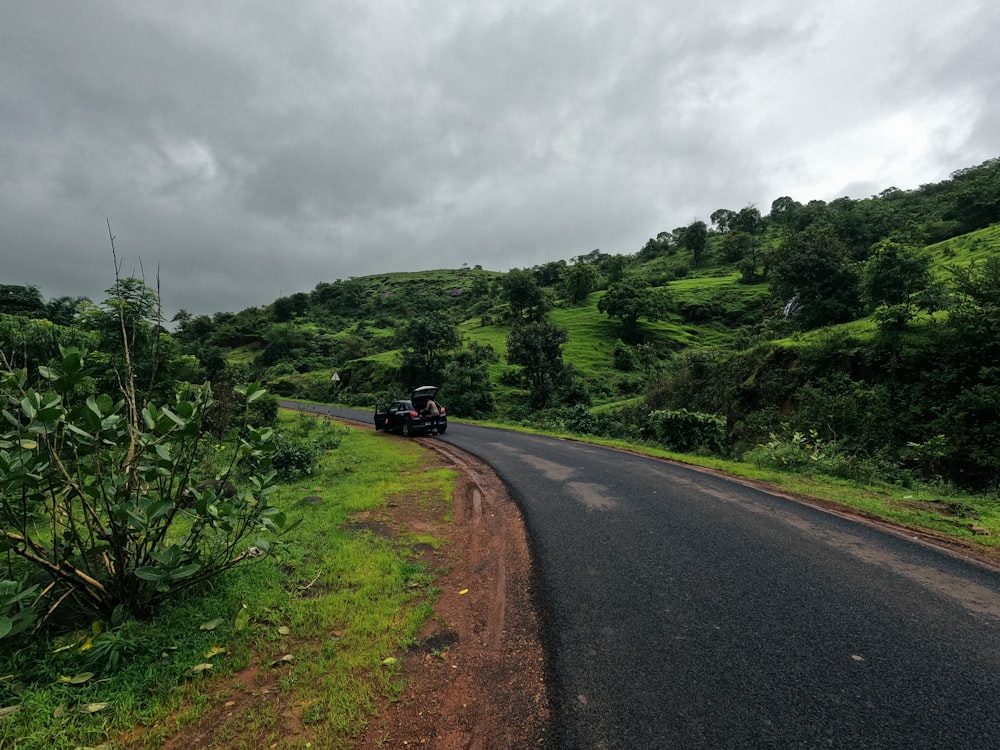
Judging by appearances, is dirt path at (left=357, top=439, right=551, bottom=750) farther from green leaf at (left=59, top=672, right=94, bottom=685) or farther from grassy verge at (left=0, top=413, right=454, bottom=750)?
green leaf at (left=59, top=672, right=94, bottom=685)

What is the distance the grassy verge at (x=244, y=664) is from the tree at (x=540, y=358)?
82.0ft

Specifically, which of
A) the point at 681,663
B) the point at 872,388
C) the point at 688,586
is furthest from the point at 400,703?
the point at 872,388

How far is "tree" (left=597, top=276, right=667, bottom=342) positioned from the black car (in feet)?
120

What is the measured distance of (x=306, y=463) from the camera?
1022 centimetres

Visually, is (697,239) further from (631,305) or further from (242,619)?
(242,619)

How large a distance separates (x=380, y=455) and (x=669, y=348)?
42.7 meters

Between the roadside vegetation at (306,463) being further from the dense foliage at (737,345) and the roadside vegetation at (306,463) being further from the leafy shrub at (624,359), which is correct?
the leafy shrub at (624,359)

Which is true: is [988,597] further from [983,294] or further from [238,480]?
[983,294]

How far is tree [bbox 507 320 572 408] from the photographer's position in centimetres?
2958

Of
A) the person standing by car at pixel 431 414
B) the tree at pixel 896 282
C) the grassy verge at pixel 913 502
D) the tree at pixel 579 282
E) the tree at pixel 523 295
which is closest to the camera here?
the grassy verge at pixel 913 502

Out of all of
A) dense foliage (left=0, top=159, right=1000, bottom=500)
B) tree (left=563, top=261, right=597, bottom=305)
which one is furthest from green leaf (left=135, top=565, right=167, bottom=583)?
tree (left=563, top=261, right=597, bottom=305)

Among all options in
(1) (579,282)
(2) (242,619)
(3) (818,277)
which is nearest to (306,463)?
(2) (242,619)

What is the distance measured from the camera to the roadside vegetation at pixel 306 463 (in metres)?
2.99

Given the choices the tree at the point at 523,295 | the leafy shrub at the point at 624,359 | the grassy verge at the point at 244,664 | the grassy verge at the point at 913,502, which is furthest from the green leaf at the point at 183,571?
the tree at the point at 523,295
